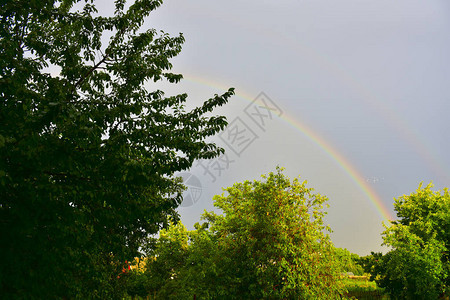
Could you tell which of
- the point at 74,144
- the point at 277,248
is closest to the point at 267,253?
the point at 277,248

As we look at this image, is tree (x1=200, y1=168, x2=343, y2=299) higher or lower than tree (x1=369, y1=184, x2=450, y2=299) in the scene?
lower

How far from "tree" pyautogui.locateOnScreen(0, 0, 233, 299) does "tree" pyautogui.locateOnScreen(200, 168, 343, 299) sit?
341 inches

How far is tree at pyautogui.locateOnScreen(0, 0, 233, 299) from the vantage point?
7.41 meters

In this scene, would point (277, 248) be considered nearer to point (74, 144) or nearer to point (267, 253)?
point (267, 253)

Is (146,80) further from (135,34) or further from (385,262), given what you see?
(385,262)

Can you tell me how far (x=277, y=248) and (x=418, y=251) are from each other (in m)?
16.5

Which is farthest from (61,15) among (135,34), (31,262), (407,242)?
(407,242)

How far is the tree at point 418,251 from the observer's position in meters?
28.4

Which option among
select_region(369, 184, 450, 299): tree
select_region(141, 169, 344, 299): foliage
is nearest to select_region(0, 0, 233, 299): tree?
select_region(141, 169, 344, 299): foliage

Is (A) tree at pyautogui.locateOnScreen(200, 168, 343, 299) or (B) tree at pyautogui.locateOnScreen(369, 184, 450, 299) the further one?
(B) tree at pyautogui.locateOnScreen(369, 184, 450, 299)

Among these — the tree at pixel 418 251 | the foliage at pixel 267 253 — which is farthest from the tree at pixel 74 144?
the tree at pixel 418 251

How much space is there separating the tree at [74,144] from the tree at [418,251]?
25061 mm

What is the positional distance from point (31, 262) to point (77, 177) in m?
2.10

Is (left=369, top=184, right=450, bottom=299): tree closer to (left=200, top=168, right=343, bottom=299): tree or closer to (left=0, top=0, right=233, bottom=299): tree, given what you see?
(left=200, top=168, right=343, bottom=299): tree
